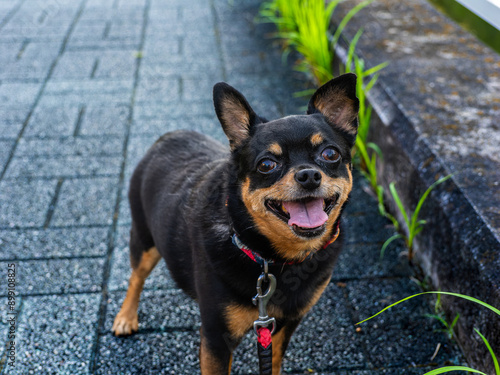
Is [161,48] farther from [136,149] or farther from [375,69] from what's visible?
[375,69]

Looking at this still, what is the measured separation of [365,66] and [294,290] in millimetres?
2458

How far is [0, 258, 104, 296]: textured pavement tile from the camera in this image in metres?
2.83

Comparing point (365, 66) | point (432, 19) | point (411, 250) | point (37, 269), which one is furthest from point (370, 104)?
point (37, 269)

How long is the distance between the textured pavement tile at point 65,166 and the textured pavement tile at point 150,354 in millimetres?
1637

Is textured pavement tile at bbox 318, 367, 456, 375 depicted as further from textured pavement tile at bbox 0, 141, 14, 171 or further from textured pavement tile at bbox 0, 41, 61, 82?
textured pavement tile at bbox 0, 41, 61, 82

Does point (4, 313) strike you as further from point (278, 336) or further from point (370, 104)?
point (370, 104)

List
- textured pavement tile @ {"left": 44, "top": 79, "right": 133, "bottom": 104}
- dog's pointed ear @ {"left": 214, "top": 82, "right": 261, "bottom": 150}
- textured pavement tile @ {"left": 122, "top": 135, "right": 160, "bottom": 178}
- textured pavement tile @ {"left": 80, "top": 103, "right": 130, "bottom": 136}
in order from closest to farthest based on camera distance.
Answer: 1. dog's pointed ear @ {"left": 214, "top": 82, "right": 261, "bottom": 150}
2. textured pavement tile @ {"left": 122, "top": 135, "right": 160, "bottom": 178}
3. textured pavement tile @ {"left": 80, "top": 103, "right": 130, "bottom": 136}
4. textured pavement tile @ {"left": 44, "top": 79, "right": 133, "bottom": 104}

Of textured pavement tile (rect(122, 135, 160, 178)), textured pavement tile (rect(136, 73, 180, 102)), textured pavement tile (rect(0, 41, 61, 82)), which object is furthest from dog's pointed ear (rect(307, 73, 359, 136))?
textured pavement tile (rect(0, 41, 61, 82))

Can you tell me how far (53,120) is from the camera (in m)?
4.46

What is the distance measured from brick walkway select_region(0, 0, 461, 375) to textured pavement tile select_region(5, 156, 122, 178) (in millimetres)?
13

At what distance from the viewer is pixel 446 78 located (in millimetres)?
3607

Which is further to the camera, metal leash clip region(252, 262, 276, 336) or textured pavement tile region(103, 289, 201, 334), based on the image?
textured pavement tile region(103, 289, 201, 334)

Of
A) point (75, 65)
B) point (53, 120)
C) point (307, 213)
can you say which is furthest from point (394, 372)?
point (75, 65)

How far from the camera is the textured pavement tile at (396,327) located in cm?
250
